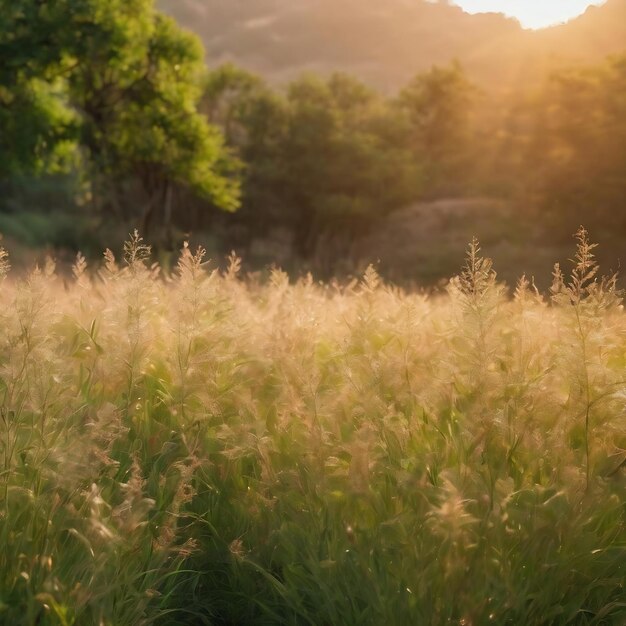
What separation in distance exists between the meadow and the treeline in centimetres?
1949

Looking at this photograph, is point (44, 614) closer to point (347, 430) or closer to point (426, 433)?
point (347, 430)

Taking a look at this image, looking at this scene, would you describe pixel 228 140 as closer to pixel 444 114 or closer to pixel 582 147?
pixel 444 114

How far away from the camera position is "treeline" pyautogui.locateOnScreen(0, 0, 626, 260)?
21953mm

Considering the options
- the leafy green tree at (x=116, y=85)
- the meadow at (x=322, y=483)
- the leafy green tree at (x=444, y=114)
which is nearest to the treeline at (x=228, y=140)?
the leafy green tree at (x=116, y=85)

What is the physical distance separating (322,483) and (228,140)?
141 feet

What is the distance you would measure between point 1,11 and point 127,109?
13.4ft

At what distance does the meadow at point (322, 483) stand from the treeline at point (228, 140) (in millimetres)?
19492

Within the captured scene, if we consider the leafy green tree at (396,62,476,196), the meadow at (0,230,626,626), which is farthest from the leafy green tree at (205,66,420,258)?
the meadow at (0,230,626,626)

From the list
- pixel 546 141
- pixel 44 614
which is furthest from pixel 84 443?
pixel 546 141

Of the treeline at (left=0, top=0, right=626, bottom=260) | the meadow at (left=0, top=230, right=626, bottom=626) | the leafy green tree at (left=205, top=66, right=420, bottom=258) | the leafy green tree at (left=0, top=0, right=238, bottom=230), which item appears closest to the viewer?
the meadow at (left=0, top=230, right=626, bottom=626)

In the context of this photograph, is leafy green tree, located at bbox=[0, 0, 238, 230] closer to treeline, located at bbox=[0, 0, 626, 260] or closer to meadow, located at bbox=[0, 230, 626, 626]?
treeline, located at bbox=[0, 0, 626, 260]

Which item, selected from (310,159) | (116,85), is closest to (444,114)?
(310,159)

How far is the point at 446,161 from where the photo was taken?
56.4 metres

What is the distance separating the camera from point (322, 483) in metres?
3.37
